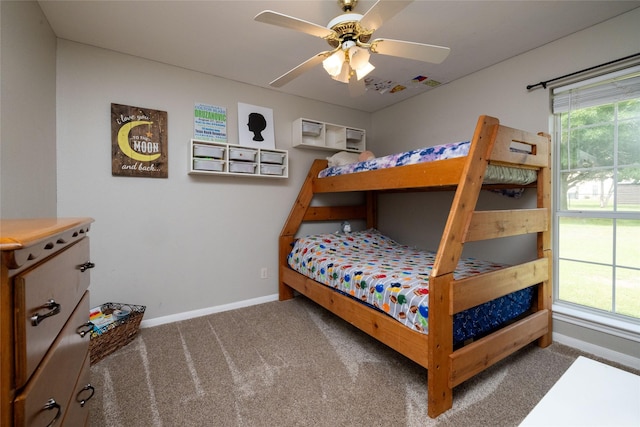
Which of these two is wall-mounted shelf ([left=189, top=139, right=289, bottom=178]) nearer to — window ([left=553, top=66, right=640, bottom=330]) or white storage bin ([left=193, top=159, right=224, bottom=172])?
white storage bin ([left=193, top=159, right=224, bottom=172])

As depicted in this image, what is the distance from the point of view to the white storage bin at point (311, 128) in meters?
3.03

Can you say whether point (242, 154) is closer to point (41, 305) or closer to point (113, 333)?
point (113, 333)

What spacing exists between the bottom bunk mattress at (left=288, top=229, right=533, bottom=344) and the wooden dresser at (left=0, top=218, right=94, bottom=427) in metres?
1.39

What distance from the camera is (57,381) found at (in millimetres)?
721

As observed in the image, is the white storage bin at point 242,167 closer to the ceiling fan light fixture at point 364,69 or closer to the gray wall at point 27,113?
A: the gray wall at point 27,113

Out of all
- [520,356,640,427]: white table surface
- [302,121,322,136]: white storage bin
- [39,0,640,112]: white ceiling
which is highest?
[39,0,640,112]: white ceiling

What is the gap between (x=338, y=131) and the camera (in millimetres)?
3336

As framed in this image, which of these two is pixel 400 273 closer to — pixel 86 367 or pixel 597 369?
pixel 597 369

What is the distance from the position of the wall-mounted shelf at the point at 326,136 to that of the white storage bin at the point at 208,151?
84 cm

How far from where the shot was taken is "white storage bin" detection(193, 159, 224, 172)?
2.51 metres

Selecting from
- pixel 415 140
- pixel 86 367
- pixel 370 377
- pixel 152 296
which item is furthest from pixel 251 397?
pixel 415 140

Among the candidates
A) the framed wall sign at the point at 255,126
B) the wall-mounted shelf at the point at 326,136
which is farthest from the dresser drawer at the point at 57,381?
the wall-mounted shelf at the point at 326,136

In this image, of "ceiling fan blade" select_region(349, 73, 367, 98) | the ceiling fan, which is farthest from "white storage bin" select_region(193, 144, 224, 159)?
"ceiling fan blade" select_region(349, 73, 367, 98)

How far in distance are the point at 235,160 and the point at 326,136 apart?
45.6 inches
